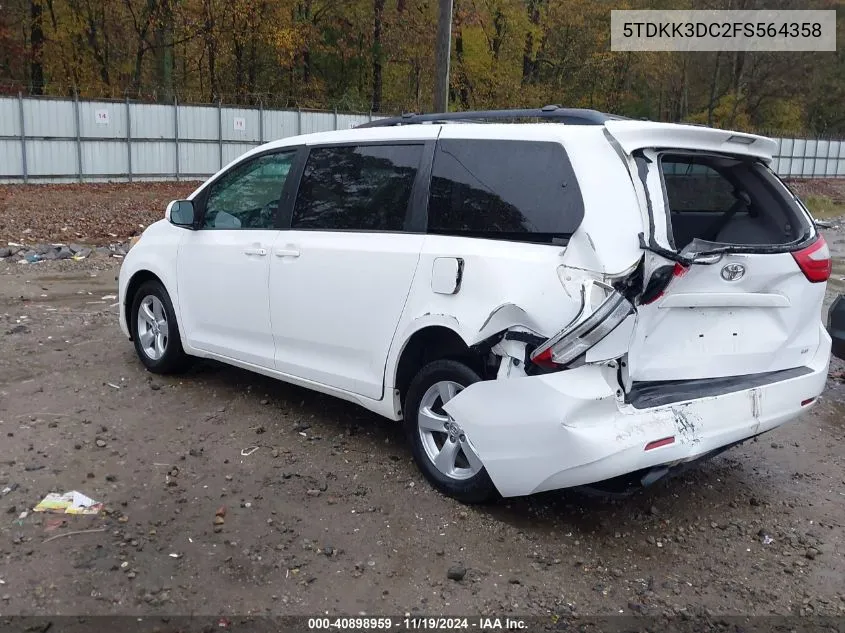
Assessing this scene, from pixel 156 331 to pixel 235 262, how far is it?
1283mm

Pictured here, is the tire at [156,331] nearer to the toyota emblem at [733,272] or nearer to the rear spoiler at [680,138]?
the rear spoiler at [680,138]

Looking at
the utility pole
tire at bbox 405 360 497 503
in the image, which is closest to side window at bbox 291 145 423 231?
tire at bbox 405 360 497 503

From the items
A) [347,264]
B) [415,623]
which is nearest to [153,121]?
[347,264]

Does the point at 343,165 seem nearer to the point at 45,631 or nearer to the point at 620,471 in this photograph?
the point at 620,471

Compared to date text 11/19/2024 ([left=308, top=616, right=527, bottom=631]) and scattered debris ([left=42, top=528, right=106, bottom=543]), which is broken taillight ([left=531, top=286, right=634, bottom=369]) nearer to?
date text 11/19/2024 ([left=308, top=616, right=527, bottom=631])

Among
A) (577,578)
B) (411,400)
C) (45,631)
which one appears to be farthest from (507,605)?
(45,631)

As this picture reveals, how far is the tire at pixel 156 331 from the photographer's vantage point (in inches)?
236

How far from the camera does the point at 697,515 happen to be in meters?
4.16

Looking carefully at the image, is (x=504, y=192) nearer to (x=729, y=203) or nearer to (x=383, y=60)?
(x=729, y=203)

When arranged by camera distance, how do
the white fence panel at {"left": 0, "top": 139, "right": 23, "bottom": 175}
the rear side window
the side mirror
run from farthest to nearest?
the white fence panel at {"left": 0, "top": 139, "right": 23, "bottom": 175} → the side mirror → the rear side window

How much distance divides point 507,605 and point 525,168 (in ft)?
6.59

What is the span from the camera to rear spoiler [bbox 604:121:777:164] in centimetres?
366

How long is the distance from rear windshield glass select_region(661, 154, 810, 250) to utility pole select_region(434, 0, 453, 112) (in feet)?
32.0

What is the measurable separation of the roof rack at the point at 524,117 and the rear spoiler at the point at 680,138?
0.55 feet
